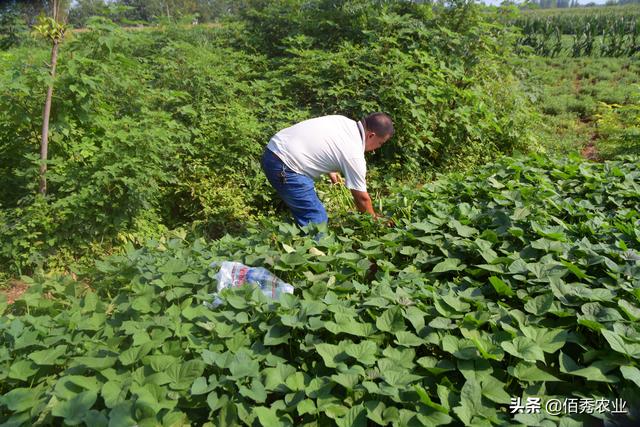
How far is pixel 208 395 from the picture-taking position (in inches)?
77.1

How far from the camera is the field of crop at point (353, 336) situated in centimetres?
191

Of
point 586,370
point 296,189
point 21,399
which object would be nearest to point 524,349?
point 586,370

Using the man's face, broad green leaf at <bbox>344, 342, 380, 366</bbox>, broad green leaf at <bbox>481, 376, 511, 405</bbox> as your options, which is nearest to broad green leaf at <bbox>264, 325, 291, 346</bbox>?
broad green leaf at <bbox>344, 342, 380, 366</bbox>

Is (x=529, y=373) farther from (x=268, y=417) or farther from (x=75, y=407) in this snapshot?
(x=75, y=407)

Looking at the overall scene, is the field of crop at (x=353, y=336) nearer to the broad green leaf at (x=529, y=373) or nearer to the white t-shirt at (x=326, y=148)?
the broad green leaf at (x=529, y=373)

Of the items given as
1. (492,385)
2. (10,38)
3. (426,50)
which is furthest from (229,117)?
(10,38)

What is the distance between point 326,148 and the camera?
386 centimetres

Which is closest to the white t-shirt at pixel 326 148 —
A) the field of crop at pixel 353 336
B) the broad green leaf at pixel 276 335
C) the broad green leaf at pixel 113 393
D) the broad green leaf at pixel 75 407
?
the field of crop at pixel 353 336

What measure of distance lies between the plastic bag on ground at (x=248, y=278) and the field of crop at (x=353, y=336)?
9 cm

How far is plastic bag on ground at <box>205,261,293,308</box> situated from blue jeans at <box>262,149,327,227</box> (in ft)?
3.62

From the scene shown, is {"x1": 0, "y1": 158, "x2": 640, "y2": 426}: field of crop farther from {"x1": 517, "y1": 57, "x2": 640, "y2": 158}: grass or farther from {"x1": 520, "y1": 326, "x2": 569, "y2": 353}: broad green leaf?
{"x1": 517, "y1": 57, "x2": 640, "y2": 158}: grass

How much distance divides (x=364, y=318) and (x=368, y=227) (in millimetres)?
1452

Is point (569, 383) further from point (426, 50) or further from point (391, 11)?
point (391, 11)

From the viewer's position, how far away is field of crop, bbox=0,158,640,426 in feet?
6.26
